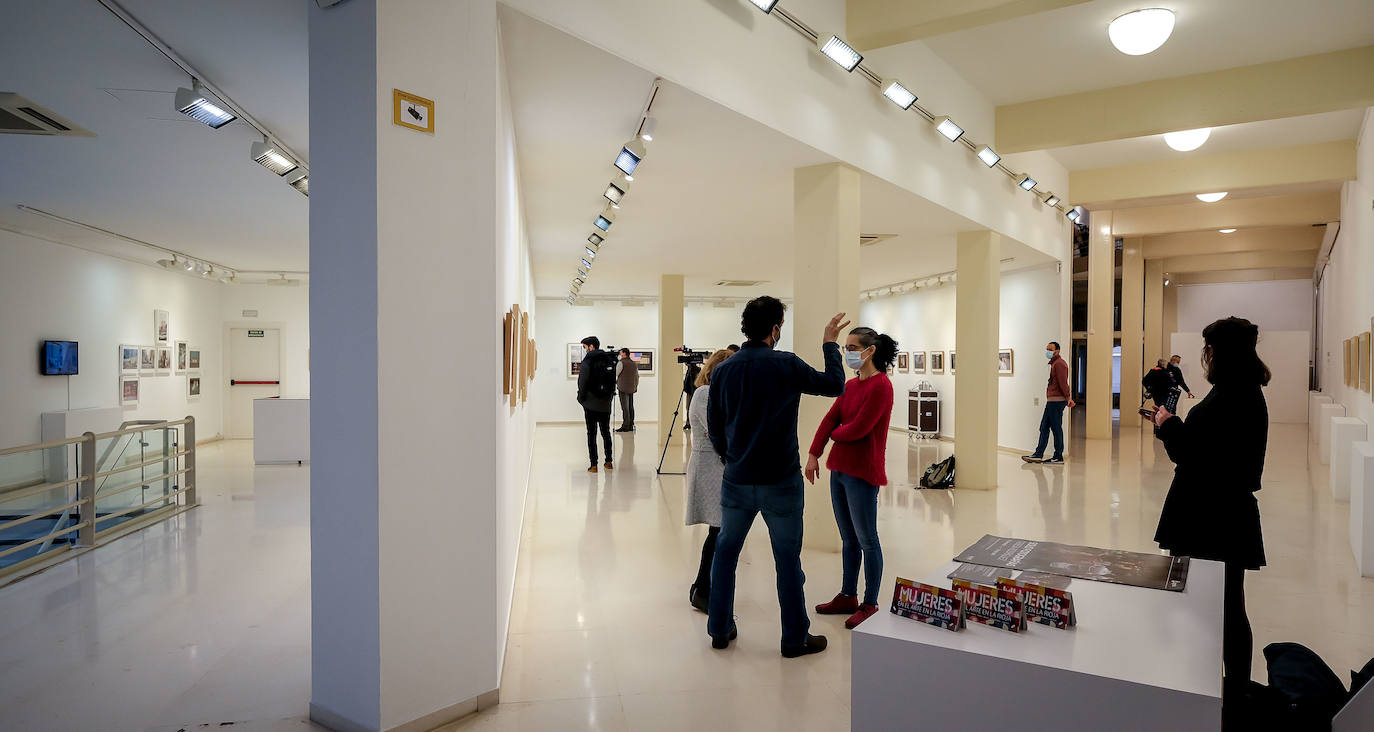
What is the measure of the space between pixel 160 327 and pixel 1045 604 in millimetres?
15417

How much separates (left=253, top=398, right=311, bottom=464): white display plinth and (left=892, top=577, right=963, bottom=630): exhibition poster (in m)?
12.0

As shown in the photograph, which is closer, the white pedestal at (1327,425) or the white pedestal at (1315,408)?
the white pedestal at (1327,425)

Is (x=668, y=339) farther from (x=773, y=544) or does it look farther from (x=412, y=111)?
(x=412, y=111)

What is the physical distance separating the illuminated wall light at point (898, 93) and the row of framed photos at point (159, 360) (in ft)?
41.0

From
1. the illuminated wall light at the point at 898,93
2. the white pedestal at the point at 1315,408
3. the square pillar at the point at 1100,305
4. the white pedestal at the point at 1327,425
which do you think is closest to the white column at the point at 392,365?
the illuminated wall light at the point at 898,93

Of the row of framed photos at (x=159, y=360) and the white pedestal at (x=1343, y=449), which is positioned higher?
the row of framed photos at (x=159, y=360)

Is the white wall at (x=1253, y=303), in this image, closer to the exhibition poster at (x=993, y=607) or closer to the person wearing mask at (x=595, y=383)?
the person wearing mask at (x=595, y=383)

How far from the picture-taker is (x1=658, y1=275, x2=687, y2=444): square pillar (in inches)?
567

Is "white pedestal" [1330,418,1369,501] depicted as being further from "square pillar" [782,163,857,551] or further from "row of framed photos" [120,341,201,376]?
"row of framed photos" [120,341,201,376]

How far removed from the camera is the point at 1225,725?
2186 millimetres

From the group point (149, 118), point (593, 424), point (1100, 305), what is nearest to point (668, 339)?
point (593, 424)

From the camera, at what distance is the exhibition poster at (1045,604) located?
1.93 meters

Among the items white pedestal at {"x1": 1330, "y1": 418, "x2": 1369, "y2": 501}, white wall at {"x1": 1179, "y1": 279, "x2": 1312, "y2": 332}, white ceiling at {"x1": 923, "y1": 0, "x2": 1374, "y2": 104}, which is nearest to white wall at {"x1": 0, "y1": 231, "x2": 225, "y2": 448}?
white ceiling at {"x1": 923, "y1": 0, "x2": 1374, "y2": 104}

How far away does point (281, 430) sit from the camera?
1190 centimetres
